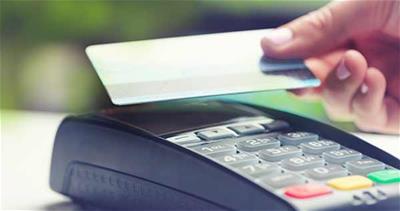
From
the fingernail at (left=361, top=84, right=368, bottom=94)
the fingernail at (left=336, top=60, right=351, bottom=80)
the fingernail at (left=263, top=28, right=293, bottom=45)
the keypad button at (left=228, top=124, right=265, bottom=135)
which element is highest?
the fingernail at (left=263, top=28, right=293, bottom=45)

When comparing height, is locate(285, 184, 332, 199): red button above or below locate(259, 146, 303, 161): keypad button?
below

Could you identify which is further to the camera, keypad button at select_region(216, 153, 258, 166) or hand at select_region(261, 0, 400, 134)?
hand at select_region(261, 0, 400, 134)

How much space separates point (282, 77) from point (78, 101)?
15cm

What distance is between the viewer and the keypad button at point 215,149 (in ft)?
1.22

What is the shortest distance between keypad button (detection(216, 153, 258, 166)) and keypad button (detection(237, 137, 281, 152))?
1cm

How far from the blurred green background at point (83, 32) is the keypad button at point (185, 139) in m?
0.09

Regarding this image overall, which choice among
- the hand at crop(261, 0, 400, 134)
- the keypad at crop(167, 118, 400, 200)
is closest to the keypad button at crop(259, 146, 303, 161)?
the keypad at crop(167, 118, 400, 200)

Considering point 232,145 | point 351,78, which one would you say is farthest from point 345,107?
point 232,145

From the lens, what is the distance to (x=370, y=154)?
388mm

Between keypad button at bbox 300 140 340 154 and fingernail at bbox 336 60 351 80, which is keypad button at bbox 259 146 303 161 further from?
fingernail at bbox 336 60 351 80

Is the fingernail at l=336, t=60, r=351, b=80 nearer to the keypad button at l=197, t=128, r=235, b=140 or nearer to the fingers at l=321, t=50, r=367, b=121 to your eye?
the fingers at l=321, t=50, r=367, b=121

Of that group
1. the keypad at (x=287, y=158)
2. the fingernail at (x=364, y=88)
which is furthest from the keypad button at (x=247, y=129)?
the fingernail at (x=364, y=88)

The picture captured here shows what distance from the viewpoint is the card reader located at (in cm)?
33

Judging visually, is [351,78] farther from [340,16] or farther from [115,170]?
[115,170]
